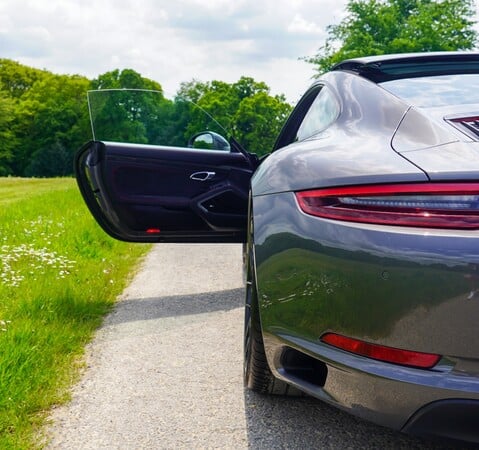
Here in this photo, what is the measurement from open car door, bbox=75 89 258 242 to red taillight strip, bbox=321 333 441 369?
2.79m

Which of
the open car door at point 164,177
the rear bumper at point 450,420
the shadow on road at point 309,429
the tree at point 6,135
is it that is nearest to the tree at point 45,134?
the tree at point 6,135

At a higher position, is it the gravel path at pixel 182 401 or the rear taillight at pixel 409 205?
the rear taillight at pixel 409 205

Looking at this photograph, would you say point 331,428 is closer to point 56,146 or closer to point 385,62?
point 385,62

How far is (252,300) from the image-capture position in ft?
9.22

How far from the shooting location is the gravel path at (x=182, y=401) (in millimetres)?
2705

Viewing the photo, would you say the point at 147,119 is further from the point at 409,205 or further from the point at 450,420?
the point at 450,420

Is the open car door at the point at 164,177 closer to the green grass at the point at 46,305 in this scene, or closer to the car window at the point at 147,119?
the car window at the point at 147,119

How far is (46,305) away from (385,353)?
3244 millimetres

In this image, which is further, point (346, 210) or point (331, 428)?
point (331, 428)

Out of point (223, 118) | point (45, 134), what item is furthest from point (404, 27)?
point (45, 134)

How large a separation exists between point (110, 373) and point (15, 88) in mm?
75713

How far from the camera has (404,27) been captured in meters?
A: 34.3

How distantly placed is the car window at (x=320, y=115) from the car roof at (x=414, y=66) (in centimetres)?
17

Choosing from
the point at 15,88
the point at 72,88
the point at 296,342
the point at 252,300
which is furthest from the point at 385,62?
the point at 15,88
